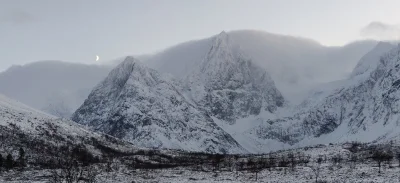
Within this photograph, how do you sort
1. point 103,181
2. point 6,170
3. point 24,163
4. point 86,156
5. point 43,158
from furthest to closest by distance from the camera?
point 86,156 → point 43,158 → point 24,163 → point 6,170 → point 103,181

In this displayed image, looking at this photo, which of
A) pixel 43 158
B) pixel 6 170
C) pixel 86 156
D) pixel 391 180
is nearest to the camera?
pixel 391 180

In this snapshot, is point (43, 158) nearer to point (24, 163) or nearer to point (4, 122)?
point (24, 163)

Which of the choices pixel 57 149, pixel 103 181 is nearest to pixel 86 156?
pixel 57 149

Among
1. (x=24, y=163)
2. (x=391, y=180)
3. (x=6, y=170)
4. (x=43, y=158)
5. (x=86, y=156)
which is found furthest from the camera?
(x=86, y=156)

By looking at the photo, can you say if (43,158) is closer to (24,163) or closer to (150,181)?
(24,163)

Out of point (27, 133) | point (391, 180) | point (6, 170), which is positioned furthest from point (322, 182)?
point (27, 133)

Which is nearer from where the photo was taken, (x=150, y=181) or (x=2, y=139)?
(x=150, y=181)

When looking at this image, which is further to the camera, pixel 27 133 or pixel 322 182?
pixel 27 133

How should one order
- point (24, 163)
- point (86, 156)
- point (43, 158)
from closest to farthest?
1. point (24, 163)
2. point (43, 158)
3. point (86, 156)

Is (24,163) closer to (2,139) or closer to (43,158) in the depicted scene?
(43,158)
